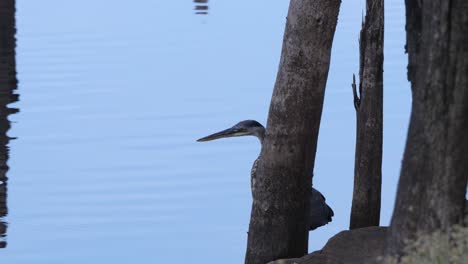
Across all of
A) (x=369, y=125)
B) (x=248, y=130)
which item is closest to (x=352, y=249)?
(x=369, y=125)

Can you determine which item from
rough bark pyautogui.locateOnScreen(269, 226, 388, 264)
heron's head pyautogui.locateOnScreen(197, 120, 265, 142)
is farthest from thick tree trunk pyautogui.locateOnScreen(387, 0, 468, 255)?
heron's head pyautogui.locateOnScreen(197, 120, 265, 142)

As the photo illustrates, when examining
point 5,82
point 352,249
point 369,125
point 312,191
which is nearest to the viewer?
point 352,249

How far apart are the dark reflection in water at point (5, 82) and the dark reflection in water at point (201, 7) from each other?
4082 millimetres

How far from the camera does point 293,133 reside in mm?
11773

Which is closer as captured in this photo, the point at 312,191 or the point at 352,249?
the point at 352,249

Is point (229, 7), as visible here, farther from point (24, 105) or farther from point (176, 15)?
point (24, 105)

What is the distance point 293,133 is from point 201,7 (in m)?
20.8

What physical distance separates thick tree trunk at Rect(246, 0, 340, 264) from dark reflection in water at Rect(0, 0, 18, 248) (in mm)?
3751

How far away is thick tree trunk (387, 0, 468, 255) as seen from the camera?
8.59 metres

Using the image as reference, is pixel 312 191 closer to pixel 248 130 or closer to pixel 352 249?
pixel 248 130

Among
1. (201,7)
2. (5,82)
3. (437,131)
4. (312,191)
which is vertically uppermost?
(201,7)

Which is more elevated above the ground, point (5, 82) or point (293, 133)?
point (5, 82)

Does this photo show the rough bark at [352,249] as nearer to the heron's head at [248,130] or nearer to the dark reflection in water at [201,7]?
the heron's head at [248,130]

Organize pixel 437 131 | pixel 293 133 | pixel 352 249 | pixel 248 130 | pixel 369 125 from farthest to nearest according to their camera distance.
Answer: pixel 248 130 < pixel 369 125 < pixel 352 249 < pixel 293 133 < pixel 437 131
